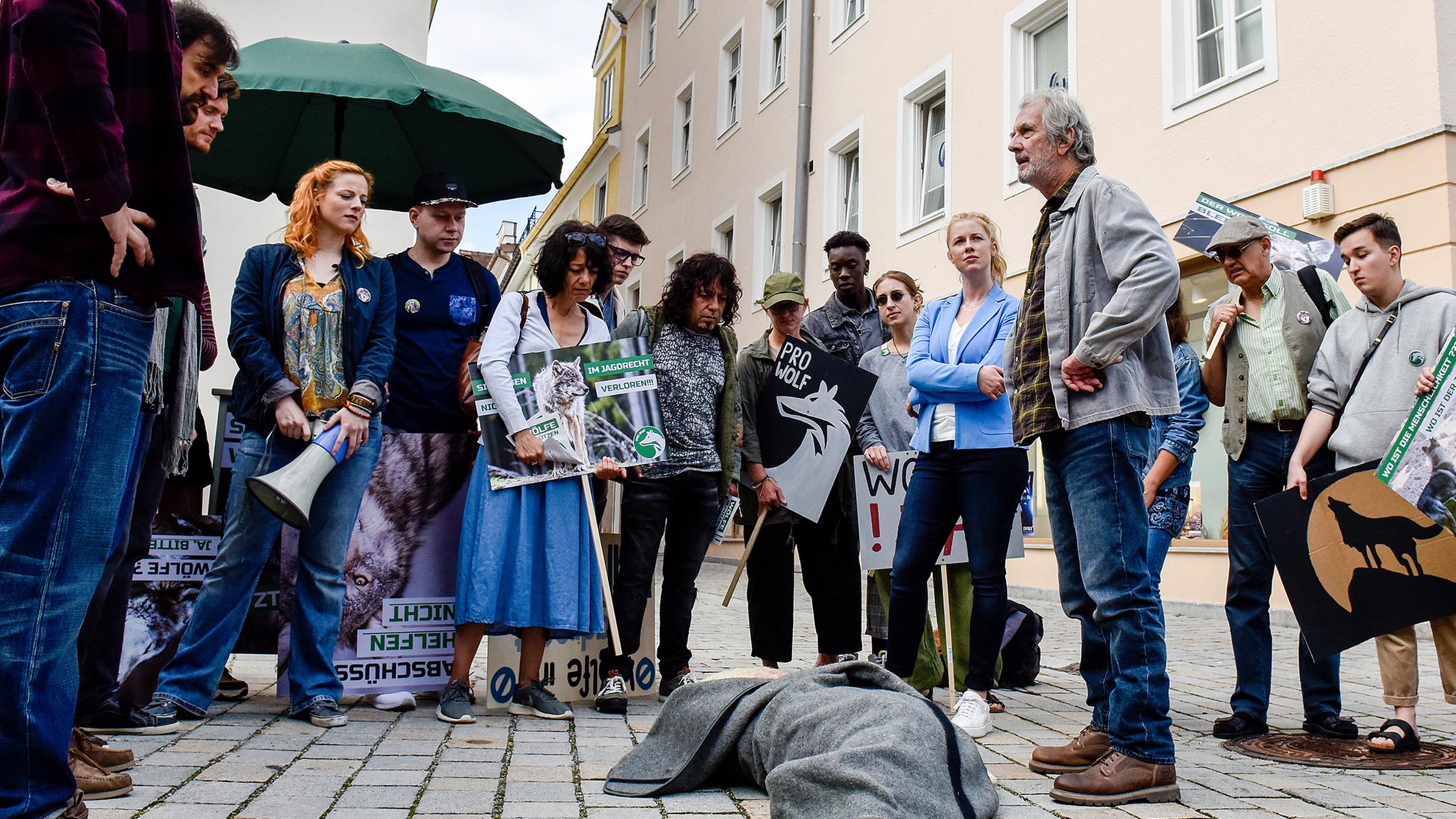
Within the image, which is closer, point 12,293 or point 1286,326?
point 12,293

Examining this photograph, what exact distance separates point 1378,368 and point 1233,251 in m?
0.75

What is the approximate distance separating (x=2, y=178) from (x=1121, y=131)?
10750 mm

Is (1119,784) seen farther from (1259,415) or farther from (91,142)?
(91,142)

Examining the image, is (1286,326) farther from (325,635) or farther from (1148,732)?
(325,635)

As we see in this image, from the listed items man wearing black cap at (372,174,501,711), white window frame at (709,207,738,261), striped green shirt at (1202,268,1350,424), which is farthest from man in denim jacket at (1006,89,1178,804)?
white window frame at (709,207,738,261)

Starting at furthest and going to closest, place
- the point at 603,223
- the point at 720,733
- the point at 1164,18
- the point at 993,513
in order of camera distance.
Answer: the point at 1164,18 → the point at 603,223 → the point at 993,513 → the point at 720,733

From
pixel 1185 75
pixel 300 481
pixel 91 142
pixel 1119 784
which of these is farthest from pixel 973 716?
pixel 1185 75

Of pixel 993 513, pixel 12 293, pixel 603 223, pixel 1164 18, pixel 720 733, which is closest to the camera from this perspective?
pixel 12 293

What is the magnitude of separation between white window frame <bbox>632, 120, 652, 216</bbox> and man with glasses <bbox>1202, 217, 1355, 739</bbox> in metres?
22.8

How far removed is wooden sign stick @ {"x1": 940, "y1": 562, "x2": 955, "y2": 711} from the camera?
493 centimetres

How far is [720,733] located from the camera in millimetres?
3350

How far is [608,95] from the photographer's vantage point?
3300cm

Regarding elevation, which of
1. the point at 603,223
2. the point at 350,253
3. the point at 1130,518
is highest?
the point at 603,223

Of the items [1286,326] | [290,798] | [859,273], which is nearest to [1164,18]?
[859,273]
